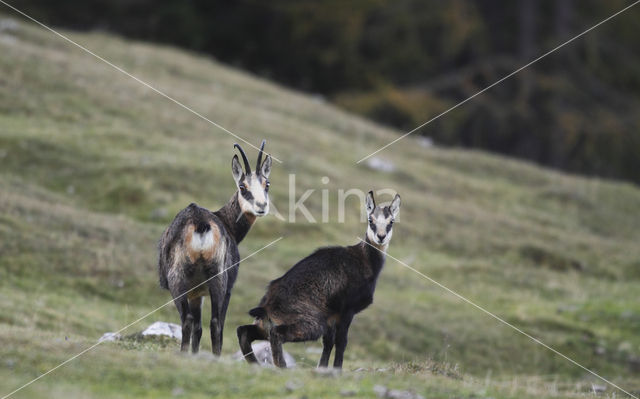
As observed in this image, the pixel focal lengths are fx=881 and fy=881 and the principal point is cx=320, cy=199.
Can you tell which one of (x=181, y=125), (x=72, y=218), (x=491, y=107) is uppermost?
(x=491, y=107)

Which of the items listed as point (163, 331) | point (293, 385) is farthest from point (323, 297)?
point (163, 331)

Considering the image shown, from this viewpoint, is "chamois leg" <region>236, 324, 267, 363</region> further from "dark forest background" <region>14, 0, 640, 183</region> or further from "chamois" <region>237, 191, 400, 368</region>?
"dark forest background" <region>14, 0, 640, 183</region>

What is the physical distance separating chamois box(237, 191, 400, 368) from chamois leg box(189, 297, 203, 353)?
0.55 m

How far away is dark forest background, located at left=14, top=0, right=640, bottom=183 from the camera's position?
61969 millimetres

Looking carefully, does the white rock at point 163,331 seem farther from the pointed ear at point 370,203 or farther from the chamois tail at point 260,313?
the pointed ear at point 370,203

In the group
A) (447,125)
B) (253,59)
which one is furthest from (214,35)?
(447,125)

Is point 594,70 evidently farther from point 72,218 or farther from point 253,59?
point 72,218

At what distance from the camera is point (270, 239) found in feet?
93.2

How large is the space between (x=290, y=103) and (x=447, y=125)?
16906mm

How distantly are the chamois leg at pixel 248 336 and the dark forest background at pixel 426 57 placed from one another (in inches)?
1937

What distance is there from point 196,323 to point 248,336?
732mm

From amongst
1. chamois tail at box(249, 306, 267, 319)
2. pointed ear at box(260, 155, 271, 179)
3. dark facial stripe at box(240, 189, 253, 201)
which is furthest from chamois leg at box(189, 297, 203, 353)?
pointed ear at box(260, 155, 271, 179)

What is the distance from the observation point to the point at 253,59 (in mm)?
66500

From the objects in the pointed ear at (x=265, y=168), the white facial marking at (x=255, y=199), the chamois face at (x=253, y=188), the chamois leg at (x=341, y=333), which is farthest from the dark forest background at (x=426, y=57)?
the chamois leg at (x=341, y=333)
